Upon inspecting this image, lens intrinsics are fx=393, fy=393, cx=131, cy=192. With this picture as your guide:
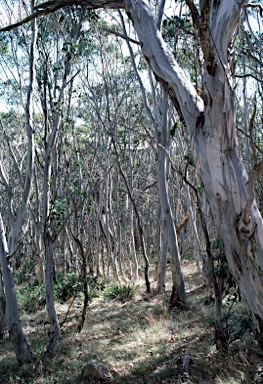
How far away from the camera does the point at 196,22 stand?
129 inches

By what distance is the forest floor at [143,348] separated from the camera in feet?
14.3

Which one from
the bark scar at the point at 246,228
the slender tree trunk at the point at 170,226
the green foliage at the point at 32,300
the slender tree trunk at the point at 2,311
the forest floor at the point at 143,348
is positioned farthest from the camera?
the green foliage at the point at 32,300

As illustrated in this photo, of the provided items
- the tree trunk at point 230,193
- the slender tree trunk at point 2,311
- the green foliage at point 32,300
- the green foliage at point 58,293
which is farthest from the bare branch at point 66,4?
the green foliage at point 32,300

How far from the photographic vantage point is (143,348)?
232 inches

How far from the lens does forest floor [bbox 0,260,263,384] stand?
437 centimetres

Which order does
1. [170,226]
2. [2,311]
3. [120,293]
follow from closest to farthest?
[2,311] < [170,226] < [120,293]

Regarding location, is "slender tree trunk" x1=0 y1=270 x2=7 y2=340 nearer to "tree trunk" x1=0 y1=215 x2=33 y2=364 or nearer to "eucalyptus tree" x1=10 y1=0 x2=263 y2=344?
"tree trunk" x1=0 y1=215 x2=33 y2=364

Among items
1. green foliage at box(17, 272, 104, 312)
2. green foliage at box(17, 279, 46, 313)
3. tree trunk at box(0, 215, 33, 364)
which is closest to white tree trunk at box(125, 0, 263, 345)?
tree trunk at box(0, 215, 33, 364)

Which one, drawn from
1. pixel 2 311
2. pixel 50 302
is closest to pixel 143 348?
pixel 50 302

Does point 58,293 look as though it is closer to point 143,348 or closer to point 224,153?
point 143,348

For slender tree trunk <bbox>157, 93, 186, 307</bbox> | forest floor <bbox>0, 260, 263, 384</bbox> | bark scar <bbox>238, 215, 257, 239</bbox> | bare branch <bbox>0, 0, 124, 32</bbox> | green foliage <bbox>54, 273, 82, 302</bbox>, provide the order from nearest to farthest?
1. bark scar <bbox>238, 215, 257, 239</bbox>
2. bare branch <bbox>0, 0, 124, 32</bbox>
3. forest floor <bbox>0, 260, 263, 384</bbox>
4. slender tree trunk <bbox>157, 93, 186, 307</bbox>
5. green foliage <bbox>54, 273, 82, 302</bbox>

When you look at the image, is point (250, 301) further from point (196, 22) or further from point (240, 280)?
point (196, 22)

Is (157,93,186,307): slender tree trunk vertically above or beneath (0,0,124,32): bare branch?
beneath

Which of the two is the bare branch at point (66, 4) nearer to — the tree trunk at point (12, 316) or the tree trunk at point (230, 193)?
the tree trunk at point (230, 193)
